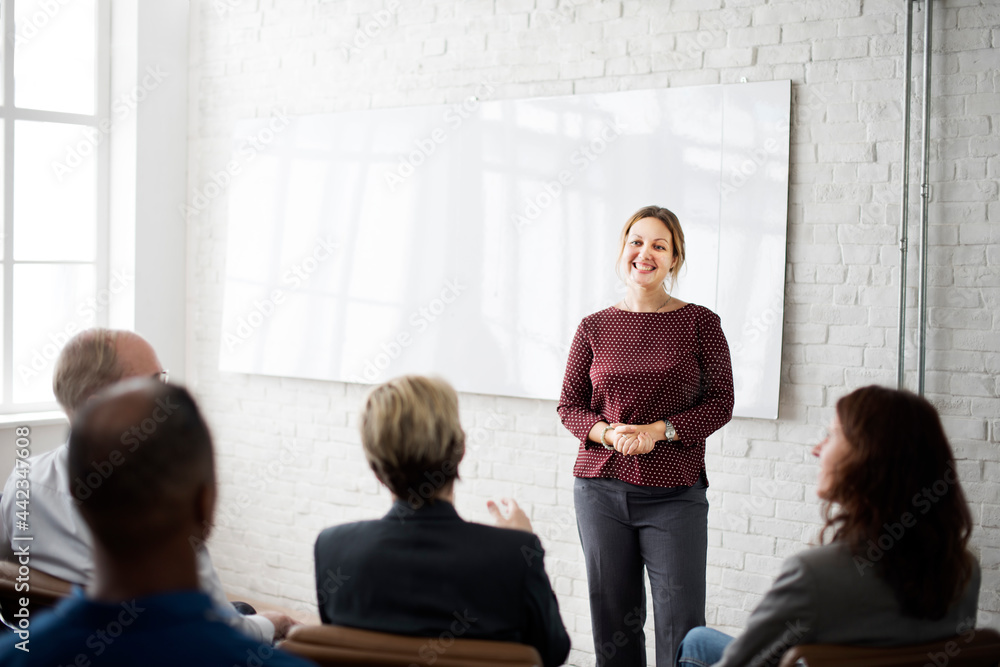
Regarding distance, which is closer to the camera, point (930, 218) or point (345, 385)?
point (930, 218)

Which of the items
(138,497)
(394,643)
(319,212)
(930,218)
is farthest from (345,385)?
(138,497)

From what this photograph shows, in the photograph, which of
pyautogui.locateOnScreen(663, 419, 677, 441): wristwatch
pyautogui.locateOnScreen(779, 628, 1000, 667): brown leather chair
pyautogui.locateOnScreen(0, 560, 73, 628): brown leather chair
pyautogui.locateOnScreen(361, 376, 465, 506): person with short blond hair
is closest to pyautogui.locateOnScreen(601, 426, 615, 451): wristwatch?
pyautogui.locateOnScreen(663, 419, 677, 441): wristwatch

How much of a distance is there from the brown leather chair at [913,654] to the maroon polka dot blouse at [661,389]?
128cm

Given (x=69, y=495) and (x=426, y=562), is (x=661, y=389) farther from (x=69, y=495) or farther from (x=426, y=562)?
(x=69, y=495)

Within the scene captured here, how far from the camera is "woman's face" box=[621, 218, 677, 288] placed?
294 centimetres

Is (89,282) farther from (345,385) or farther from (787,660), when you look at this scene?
(787,660)

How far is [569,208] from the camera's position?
3801mm

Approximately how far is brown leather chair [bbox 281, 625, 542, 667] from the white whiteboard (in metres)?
2.19

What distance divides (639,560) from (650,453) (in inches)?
13.9

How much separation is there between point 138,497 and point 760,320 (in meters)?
2.68

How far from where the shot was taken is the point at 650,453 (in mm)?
2812

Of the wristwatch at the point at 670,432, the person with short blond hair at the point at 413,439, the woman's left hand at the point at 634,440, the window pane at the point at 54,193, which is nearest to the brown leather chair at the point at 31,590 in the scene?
the person with short blond hair at the point at 413,439

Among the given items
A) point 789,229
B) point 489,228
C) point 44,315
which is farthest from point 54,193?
point 789,229

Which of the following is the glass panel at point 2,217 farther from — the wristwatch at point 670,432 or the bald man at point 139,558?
the bald man at point 139,558
